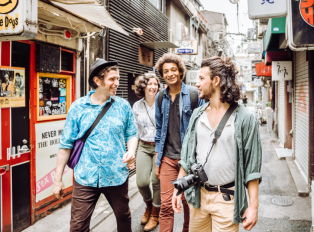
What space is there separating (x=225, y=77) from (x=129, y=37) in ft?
19.6

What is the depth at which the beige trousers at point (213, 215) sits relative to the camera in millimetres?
2266

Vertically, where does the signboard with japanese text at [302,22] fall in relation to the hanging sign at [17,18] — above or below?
above

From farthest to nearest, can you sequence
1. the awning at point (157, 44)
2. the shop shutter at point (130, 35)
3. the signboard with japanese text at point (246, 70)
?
1. the signboard with japanese text at point (246, 70)
2. the awning at point (157, 44)
3. the shop shutter at point (130, 35)

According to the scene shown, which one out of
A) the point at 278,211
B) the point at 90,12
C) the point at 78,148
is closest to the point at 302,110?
the point at 278,211

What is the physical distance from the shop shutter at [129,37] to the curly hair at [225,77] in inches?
180

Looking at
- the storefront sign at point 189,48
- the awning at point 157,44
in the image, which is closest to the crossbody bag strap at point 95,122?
the awning at point 157,44

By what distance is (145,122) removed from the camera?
446cm

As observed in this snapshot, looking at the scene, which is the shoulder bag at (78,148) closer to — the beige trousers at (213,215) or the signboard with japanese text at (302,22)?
the beige trousers at (213,215)

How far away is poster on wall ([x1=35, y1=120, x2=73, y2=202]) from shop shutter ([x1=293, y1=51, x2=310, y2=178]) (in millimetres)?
5480

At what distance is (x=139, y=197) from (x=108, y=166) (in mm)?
3157

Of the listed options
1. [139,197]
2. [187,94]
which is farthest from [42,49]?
[139,197]

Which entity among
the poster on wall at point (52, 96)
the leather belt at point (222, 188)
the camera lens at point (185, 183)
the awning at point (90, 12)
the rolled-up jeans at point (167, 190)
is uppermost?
the awning at point (90, 12)

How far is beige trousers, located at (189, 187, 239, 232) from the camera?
89.2 inches

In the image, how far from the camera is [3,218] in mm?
3949
